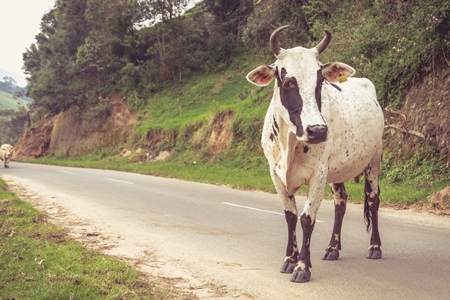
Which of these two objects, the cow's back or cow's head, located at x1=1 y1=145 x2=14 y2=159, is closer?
the cow's back

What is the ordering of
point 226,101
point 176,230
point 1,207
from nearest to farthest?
point 176,230, point 1,207, point 226,101

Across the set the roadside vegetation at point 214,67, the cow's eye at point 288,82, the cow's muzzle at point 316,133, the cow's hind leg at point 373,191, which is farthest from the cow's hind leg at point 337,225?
the roadside vegetation at point 214,67

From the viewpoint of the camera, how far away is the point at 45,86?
38906mm

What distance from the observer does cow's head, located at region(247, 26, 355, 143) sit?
15.7 ft

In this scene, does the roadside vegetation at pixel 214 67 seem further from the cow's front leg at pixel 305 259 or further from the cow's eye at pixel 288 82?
the cow's eye at pixel 288 82

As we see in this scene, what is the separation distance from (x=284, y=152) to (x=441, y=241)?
10.1ft

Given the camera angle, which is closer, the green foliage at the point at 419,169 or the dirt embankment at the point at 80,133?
the green foliage at the point at 419,169

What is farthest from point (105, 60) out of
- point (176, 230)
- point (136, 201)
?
point (176, 230)

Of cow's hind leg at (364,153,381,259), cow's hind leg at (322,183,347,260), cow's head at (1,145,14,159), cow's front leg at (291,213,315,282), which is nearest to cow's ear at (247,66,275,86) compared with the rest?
cow's front leg at (291,213,315,282)

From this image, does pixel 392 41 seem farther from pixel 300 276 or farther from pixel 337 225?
pixel 300 276

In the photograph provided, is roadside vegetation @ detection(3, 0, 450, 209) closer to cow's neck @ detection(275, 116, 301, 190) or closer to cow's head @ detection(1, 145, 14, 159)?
cow's head @ detection(1, 145, 14, 159)

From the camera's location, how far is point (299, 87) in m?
5.01

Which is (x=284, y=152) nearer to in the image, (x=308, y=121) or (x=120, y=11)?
(x=308, y=121)

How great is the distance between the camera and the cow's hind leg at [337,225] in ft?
20.2
